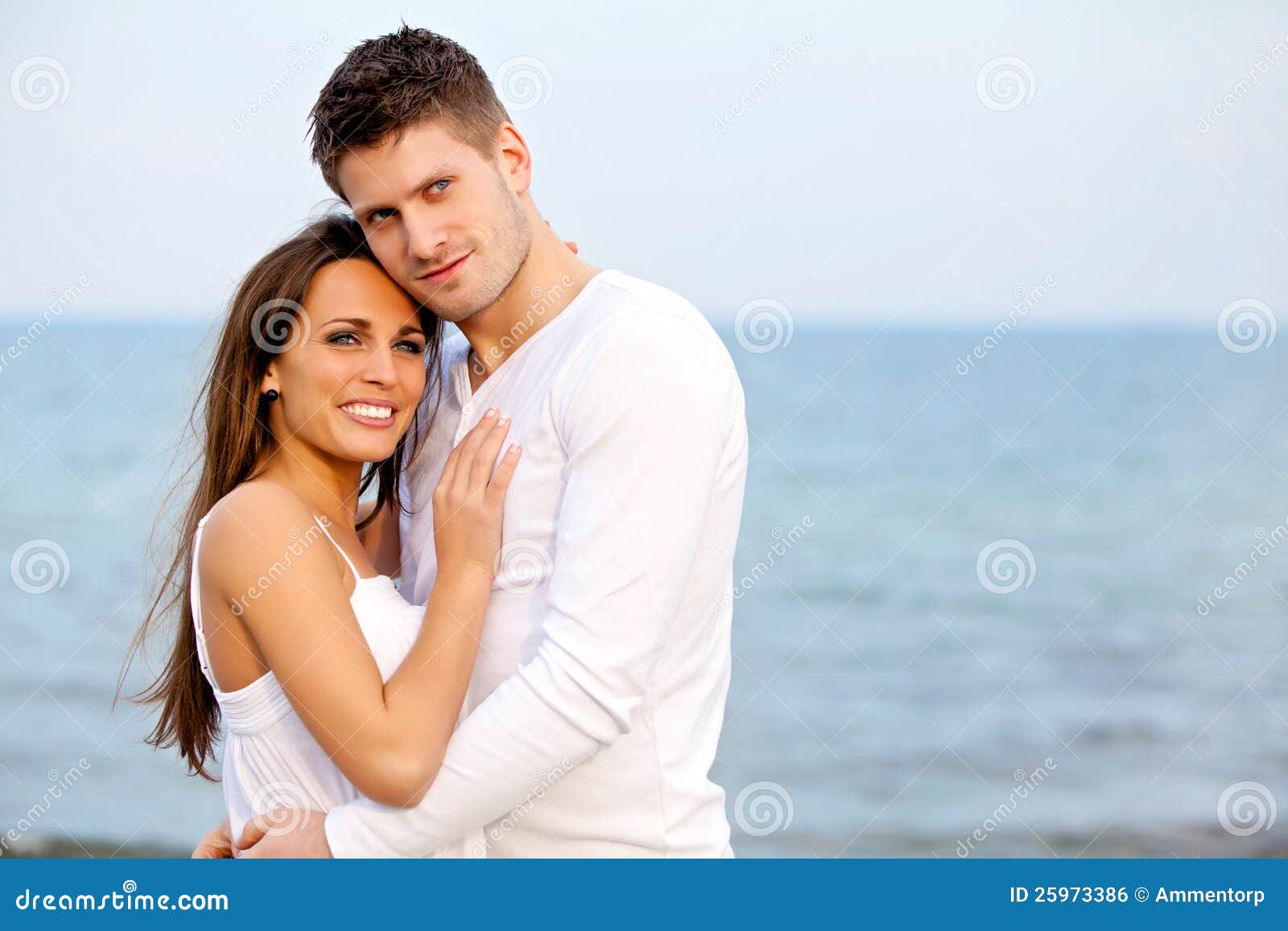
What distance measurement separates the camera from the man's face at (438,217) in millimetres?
2309

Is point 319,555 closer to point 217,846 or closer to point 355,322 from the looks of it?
point 355,322

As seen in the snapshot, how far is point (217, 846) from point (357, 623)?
2.27 feet

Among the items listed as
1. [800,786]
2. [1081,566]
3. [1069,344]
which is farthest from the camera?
[1069,344]

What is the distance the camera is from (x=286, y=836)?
6.90 feet

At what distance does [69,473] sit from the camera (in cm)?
1630

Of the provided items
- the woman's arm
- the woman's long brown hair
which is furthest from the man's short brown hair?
the woman's arm

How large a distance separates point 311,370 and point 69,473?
15.6m

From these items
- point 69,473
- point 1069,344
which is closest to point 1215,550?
point 69,473

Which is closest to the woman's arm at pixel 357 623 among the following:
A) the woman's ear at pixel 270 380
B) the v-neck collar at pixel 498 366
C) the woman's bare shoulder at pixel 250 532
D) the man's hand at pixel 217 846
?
the woman's bare shoulder at pixel 250 532

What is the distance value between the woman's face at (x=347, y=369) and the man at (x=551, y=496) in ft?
0.25

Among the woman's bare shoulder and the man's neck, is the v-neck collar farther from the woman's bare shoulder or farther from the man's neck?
the woman's bare shoulder

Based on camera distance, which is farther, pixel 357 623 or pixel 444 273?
pixel 444 273

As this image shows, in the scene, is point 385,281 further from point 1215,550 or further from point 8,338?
point 8,338

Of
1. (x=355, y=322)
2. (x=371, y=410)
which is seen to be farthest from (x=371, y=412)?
(x=355, y=322)
